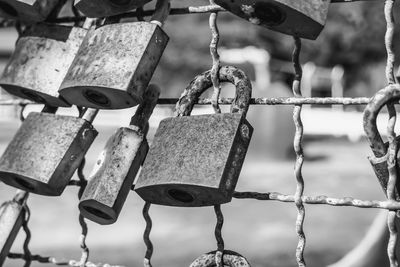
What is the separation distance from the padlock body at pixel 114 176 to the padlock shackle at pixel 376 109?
27 cm

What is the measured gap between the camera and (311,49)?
41.6 feet

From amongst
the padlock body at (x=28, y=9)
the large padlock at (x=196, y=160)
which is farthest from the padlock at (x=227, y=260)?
the padlock body at (x=28, y=9)

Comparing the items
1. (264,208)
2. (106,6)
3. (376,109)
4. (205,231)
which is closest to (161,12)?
(106,6)

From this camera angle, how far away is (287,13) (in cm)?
61

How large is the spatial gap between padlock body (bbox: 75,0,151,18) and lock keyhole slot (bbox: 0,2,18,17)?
14cm

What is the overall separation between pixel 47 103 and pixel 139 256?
1.90m

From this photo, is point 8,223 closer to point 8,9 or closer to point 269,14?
point 8,9

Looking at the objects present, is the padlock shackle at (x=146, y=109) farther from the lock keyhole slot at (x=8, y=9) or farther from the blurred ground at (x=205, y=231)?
the blurred ground at (x=205, y=231)

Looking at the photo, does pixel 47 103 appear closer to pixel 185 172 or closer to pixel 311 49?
pixel 185 172

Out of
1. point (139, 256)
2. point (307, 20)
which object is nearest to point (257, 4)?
point (307, 20)

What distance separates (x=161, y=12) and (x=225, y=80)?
0.41 ft

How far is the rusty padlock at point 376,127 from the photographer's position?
596 mm

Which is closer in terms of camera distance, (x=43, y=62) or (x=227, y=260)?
(x=227, y=260)

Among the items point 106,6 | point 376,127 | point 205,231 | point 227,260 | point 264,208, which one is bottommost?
point 227,260
